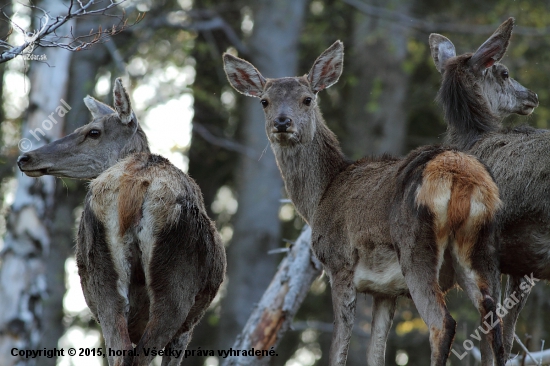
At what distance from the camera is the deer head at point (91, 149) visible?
805 centimetres

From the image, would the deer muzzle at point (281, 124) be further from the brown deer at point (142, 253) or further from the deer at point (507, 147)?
the deer at point (507, 147)

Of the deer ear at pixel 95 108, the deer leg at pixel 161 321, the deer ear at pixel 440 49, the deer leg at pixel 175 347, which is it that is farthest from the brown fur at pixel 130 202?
the deer ear at pixel 440 49

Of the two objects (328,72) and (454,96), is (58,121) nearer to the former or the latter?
(328,72)

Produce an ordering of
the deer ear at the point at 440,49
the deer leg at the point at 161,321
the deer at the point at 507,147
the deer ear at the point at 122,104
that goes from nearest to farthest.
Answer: the deer leg at the point at 161,321
the deer at the point at 507,147
the deer ear at the point at 122,104
the deer ear at the point at 440,49

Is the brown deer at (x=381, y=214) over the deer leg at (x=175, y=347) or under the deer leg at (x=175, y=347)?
over

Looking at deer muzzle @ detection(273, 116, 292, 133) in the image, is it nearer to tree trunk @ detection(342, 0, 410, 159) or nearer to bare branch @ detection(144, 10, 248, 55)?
bare branch @ detection(144, 10, 248, 55)

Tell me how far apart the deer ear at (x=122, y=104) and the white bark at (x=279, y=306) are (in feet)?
9.27

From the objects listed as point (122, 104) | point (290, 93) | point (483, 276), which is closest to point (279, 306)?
point (290, 93)

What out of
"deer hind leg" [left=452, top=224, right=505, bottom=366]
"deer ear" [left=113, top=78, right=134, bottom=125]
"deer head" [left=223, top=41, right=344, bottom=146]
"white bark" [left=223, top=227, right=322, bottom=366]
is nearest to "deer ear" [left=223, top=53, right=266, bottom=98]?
"deer head" [left=223, top=41, right=344, bottom=146]

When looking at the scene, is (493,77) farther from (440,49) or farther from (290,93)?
(290,93)

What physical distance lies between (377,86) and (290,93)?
343 inches

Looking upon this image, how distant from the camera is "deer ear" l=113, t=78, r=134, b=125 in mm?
7847

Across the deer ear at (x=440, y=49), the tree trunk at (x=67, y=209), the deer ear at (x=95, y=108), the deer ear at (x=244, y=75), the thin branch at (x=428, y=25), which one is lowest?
the tree trunk at (x=67, y=209)

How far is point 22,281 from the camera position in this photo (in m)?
11.5
